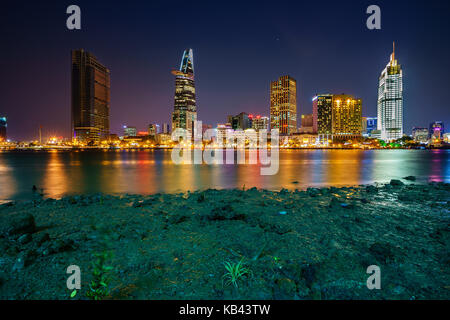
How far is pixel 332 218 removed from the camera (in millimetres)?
7539

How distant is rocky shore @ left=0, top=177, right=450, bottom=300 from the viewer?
3736mm

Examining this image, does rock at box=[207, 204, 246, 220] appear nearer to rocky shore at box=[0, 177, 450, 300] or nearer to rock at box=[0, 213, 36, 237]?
rocky shore at box=[0, 177, 450, 300]

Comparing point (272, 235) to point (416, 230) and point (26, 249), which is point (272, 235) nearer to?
point (416, 230)

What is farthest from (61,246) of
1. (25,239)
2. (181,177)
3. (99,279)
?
(181,177)

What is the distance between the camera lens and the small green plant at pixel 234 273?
3.89 metres

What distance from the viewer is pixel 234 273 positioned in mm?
4059

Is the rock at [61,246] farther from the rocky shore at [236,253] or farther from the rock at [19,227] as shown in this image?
the rock at [19,227]

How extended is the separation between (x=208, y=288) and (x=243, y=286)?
57 centimetres

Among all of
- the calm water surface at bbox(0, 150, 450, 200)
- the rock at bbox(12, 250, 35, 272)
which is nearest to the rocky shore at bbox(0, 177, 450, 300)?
the rock at bbox(12, 250, 35, 272)

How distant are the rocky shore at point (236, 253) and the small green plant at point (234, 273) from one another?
0.23 feet

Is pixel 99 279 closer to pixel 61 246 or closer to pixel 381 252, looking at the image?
pixel 61 246

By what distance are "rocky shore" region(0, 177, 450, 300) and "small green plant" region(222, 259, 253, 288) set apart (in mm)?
70
